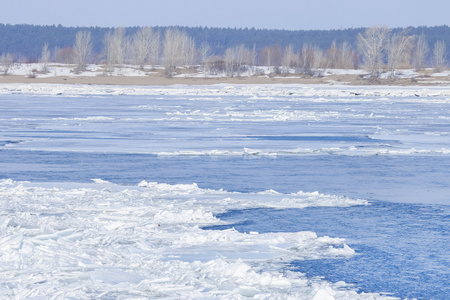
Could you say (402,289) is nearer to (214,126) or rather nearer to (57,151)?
(57,151)

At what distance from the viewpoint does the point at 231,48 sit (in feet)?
405

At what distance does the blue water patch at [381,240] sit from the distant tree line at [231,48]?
5520 cm

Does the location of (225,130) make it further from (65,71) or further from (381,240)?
(65,71)

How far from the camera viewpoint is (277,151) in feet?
47.8

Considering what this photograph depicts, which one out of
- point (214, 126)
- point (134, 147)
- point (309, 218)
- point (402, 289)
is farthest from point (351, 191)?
point (214, 126)

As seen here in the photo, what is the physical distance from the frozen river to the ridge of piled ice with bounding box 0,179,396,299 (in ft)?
0.06

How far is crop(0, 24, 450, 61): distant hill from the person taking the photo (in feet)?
481

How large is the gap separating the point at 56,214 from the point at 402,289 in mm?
4073

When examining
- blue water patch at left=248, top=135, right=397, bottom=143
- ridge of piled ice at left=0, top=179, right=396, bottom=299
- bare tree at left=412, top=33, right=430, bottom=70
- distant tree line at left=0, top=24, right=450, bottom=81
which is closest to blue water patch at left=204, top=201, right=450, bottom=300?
ridge of piled ice at left=0, top=179, right=396, bottom=299

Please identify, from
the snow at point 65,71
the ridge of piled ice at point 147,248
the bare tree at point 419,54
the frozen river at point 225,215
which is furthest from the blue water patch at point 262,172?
the bare tree at point 419,54

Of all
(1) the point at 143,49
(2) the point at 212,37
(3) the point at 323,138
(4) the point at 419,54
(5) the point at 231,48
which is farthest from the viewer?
(2) the point at 212,37

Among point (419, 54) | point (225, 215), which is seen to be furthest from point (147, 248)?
point (419, 54)

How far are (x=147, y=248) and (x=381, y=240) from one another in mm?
2299

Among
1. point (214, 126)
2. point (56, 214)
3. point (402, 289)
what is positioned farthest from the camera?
point (214, 126)
